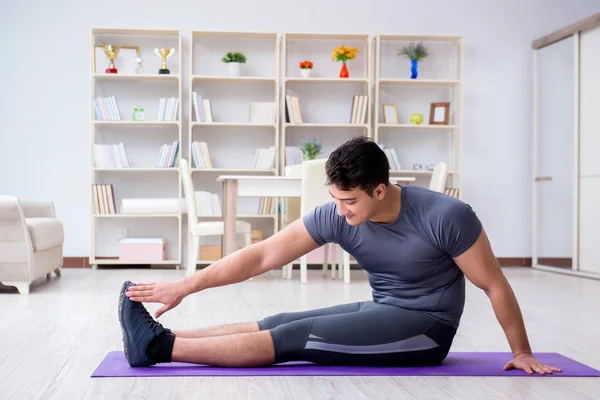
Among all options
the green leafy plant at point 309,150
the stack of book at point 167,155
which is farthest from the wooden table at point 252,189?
the stack of book at point 167,155

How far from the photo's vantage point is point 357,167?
197 centimetres

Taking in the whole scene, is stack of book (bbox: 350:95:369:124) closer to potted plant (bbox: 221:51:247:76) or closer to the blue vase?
the blue vase

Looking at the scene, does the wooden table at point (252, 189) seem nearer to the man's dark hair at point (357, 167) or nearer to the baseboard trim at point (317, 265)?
the baseboard trim at point (317, 265)

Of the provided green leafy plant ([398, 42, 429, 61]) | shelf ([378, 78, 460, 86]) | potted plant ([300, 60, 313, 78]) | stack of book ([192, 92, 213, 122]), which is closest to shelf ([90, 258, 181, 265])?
stack of book ([192, 92, 213, 122])

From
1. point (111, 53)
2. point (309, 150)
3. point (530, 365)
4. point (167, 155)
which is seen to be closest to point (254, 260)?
point (530, 365)

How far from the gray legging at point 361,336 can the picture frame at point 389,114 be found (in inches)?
182

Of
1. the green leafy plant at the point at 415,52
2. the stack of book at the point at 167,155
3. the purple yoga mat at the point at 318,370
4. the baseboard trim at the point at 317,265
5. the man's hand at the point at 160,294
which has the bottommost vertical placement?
the baseboard trim at the point at 317,265

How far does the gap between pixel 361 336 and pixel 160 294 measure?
1.89 ft

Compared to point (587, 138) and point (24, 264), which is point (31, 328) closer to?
point (24, 264)

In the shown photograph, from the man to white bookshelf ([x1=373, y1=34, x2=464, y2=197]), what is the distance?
468 centimetres

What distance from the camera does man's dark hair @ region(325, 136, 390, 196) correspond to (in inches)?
77.7

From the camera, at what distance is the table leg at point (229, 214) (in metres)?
5.26

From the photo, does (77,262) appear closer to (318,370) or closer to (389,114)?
(389,114)

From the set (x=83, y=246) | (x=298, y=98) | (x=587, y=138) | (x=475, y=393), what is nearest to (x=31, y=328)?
(x=475, y=393)
